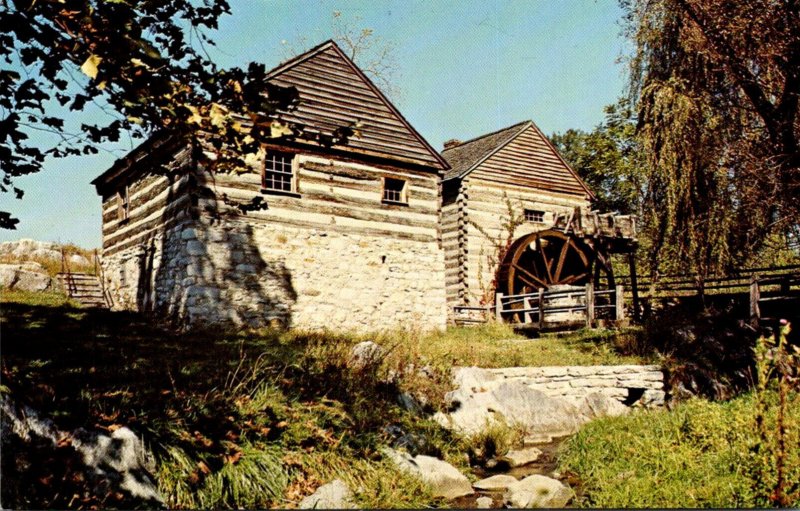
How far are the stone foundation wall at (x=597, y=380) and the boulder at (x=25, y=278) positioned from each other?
1381cm

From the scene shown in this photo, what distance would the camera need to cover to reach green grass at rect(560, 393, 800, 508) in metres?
4.86

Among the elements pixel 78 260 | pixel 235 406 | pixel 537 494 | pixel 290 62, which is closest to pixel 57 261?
pixel 78 260

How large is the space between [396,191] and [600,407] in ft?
24.1

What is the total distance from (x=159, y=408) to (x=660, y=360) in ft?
30.8

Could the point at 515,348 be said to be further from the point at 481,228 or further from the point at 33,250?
the point at 33,250

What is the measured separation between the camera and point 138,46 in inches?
153

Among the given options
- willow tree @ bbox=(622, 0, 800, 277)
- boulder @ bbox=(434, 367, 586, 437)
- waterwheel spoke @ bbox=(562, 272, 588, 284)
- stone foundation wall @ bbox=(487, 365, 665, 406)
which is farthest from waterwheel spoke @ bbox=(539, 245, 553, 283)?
boulder @ bbox=(434, 367, 586, 437)

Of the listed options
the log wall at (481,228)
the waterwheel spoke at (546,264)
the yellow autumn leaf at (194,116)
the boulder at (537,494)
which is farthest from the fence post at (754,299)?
the yellow autumn leaf at (194,116)

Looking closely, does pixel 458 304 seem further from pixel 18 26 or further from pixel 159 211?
pixel 18 26

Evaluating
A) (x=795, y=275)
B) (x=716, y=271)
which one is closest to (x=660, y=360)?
(x=716, y=271)

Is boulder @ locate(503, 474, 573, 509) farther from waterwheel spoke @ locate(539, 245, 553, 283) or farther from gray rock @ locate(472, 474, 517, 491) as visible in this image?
waterwheel spoke @ locate(539, 245, 553, 283)

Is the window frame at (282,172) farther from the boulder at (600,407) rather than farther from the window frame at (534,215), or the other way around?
the window frame at (534,215)

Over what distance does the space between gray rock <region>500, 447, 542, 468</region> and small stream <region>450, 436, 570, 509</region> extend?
0.19 feet

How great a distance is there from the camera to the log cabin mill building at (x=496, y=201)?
18453mm
